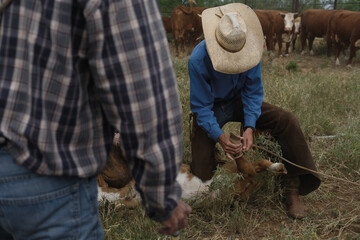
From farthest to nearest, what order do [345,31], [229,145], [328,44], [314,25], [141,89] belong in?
[314,25] → [328,44] → [345,31] → [229,145] → [141,89]

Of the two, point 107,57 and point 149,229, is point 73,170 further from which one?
point 149,229

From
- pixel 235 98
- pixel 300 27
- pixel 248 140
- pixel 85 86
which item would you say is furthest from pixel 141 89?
pixel 300 27

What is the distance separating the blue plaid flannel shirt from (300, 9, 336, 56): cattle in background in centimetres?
1326

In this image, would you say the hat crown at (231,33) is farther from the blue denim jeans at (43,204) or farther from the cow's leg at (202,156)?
the blue denim jeans at (43,204)

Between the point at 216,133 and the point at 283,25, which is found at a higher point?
the point at 216,133

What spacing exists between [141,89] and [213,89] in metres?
2.16

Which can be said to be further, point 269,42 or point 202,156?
point 269,42

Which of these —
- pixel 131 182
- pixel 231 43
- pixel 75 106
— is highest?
pixel 75 106

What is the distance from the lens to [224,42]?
2.99 m

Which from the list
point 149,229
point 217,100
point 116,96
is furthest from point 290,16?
point 116,96

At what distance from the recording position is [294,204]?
10.3ft

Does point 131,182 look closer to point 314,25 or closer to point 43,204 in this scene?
point 43,204

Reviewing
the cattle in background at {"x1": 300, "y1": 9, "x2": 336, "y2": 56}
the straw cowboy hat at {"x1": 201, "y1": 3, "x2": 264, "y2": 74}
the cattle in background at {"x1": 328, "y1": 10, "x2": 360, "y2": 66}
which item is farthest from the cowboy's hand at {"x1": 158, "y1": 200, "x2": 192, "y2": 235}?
the cattle in background at {"x1": 300, "y1": 9, "x2": 336, "y2": 56}

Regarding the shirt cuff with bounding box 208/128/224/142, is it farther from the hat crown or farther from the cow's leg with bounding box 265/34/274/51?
the cow's leg with bounding box 265/34/274/51
